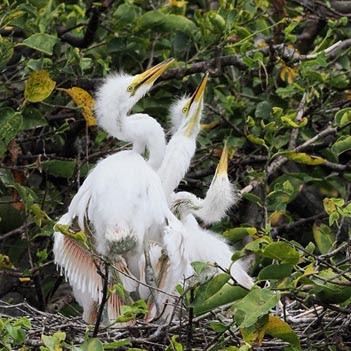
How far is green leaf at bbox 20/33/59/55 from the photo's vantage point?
13.3 ft

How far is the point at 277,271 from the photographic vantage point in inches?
118

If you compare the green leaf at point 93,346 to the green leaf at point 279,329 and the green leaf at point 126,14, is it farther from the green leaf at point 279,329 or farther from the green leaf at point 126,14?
the green leaf at point 126,14

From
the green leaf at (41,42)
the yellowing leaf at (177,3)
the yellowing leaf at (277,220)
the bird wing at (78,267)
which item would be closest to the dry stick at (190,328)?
the bird wing at (78,267)

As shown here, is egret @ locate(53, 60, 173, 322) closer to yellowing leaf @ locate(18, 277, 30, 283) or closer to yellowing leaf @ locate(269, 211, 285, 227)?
yellowing leaf @ locate(18, 277, 30, 283)

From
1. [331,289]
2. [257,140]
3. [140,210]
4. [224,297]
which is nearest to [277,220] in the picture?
[257,140]

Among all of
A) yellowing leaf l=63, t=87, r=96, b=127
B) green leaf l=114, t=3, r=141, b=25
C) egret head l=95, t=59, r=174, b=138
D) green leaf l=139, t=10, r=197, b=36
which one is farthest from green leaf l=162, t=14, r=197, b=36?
egret head l=95, t=59, r=174, b=138

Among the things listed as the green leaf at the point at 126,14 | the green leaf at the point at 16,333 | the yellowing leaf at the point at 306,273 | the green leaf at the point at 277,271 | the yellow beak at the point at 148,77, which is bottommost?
the green leaf at the point at 126,14

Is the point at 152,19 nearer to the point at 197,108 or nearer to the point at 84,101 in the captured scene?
the point at 84,101

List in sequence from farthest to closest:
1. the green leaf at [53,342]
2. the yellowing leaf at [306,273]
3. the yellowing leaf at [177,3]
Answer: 1. the yellowing leaf at [177,3]
2. the yellowing leaf at [306,273]
3. the green leaf at [53,342]

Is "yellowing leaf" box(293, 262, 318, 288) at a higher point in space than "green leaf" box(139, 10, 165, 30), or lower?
higher

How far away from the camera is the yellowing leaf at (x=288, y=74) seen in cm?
463

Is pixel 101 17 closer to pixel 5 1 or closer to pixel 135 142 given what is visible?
pixel 5 1

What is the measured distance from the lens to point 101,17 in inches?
193

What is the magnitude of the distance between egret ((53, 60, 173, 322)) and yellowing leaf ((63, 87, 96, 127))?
32 centimetres
